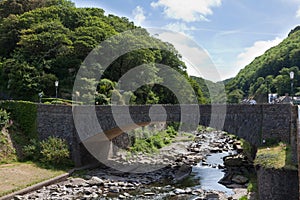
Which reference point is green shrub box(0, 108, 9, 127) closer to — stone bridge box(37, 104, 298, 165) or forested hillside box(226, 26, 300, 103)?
stone bridge box(37, 104, 298, 165)

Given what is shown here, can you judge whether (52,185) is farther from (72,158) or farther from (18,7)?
(18,7)

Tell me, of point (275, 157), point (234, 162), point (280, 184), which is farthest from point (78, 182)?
point (280, 184)

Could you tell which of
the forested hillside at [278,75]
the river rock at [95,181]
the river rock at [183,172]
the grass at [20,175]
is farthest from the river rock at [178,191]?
the forested hillside at [278,75]

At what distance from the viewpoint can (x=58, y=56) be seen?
42812 mm

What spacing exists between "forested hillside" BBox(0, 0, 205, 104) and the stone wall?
2408cm

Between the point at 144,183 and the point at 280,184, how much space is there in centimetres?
1114

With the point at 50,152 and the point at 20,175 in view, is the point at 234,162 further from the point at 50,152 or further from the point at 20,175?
the point at 20,175

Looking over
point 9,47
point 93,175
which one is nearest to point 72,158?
point 93,175

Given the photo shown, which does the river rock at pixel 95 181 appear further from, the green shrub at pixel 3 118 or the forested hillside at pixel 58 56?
the forested hillside at pixel 58 56

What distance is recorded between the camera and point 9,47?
48375 millimetres

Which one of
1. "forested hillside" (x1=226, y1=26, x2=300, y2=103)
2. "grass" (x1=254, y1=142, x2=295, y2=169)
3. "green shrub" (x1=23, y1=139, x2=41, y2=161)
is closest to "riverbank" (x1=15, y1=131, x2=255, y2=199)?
"grass" (x1=254, y1=142, x2=295, y2=169)

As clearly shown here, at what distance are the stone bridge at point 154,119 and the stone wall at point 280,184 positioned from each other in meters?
5.39

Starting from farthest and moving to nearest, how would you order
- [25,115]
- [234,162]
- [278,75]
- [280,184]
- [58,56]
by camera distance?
[278,75]
[58,56]
[25,115]
[234,162]
[280,184]

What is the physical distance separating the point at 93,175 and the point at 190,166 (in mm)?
8563
